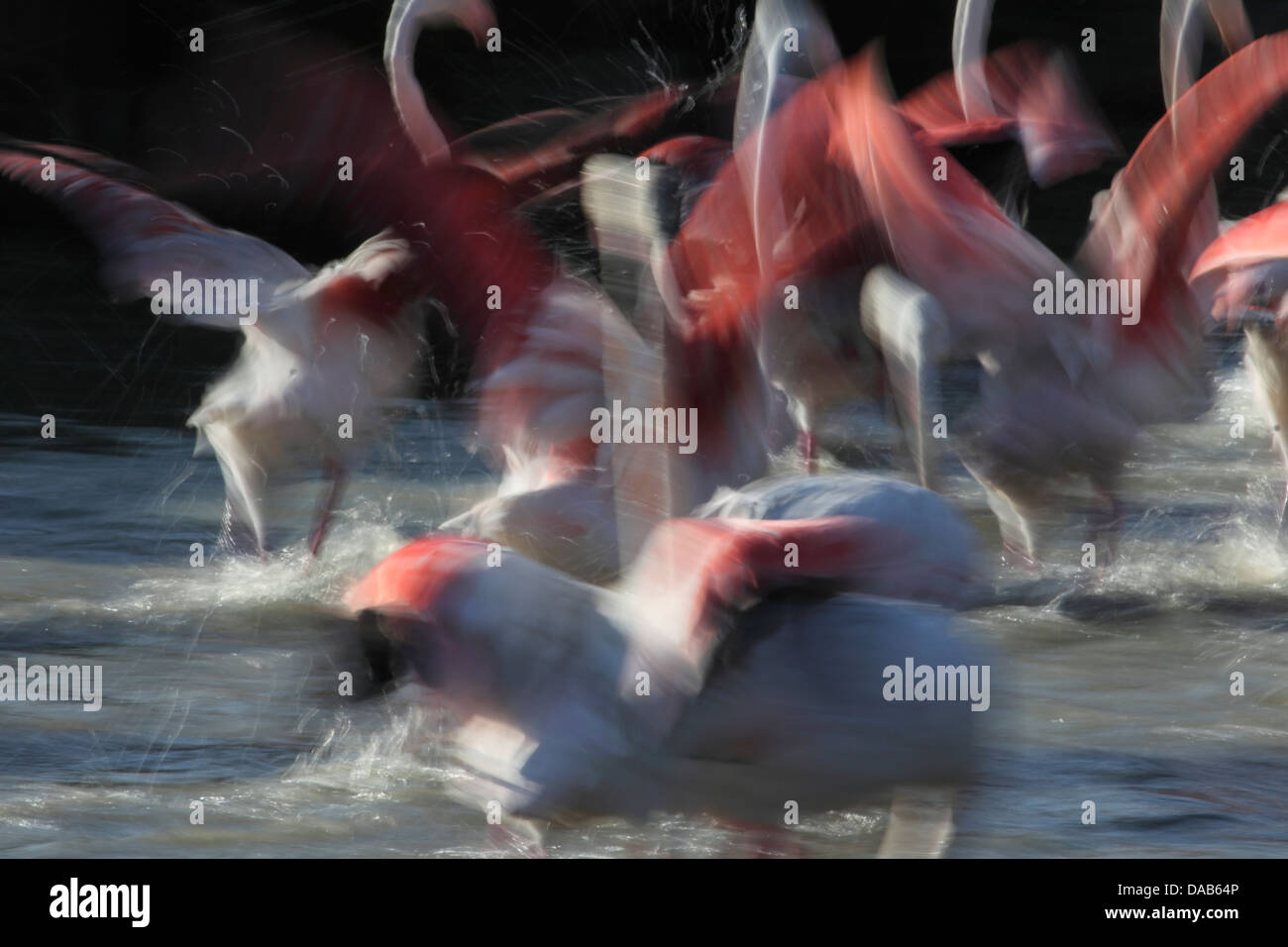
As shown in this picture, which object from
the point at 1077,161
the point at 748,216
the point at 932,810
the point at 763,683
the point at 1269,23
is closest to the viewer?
the point at 763,683

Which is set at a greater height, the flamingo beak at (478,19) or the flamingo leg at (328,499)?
the flamingo beak at (478,19)

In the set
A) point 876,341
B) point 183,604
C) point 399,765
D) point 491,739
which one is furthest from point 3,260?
point 491,739

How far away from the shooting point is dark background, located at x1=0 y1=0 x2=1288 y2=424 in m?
5.25

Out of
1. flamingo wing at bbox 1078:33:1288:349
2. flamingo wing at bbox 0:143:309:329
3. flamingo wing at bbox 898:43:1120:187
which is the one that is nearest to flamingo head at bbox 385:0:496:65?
flamingo wing at bbox 0:143:309:329

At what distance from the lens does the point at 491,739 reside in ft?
8.17

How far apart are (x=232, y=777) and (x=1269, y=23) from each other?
4.27 meters

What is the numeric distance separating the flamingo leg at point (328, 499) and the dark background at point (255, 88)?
1.50ft

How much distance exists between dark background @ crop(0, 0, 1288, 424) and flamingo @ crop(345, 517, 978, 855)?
8.01 ft

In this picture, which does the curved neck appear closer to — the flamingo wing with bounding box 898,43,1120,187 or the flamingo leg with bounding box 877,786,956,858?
the flamingo wing with bounding box 898,43,1120,187

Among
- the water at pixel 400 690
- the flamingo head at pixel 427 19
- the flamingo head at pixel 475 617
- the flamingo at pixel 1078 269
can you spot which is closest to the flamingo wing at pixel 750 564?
the flamingo head at pixel 475 617

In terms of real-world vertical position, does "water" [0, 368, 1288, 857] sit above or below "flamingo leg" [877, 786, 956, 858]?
above

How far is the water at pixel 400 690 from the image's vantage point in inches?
123

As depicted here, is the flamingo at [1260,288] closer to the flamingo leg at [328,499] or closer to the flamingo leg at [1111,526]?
the flamingo leg at [1111,526]

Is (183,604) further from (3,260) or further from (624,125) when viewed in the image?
(3,260)
